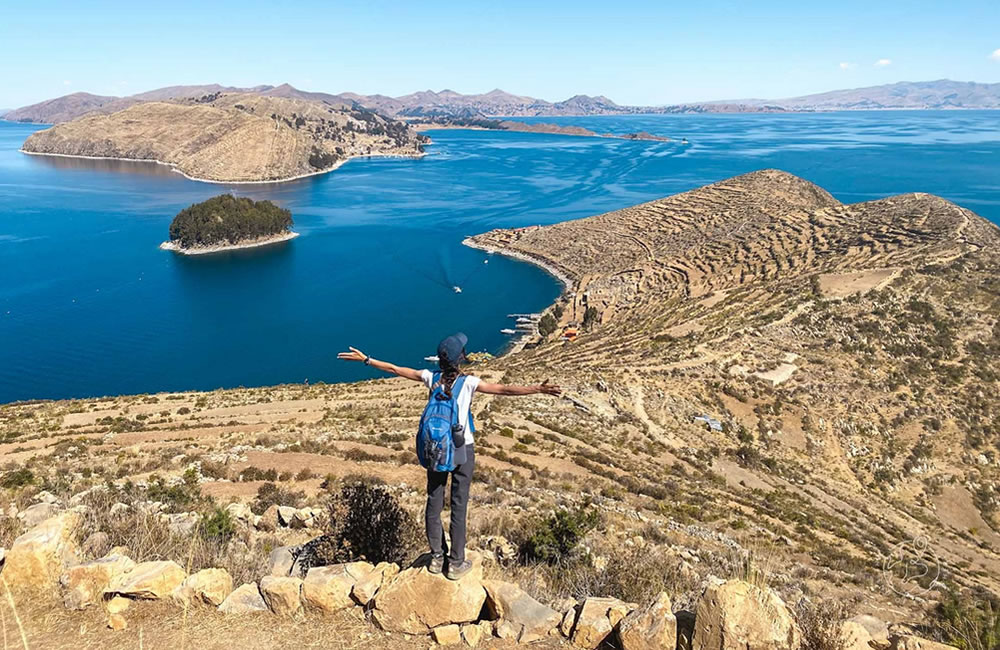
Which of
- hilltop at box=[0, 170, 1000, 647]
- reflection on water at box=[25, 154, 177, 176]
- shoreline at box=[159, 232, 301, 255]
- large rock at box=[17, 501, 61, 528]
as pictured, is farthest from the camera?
reflection on water at box=[25, 154, 177, 176]

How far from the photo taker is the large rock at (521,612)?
5633mm

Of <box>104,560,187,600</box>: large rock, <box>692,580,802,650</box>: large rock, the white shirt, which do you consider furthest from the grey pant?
<box>104,560,187,600</box>: large rock

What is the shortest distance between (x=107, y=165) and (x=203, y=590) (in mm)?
226815

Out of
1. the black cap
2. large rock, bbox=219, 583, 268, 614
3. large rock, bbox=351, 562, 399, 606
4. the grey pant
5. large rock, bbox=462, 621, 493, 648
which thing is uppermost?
the black cap

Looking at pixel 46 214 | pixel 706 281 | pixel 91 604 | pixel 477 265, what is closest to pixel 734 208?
pixel 706 281

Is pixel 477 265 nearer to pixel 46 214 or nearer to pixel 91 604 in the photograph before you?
pixel 91 604

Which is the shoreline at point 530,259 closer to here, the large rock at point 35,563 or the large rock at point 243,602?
the large rock at point 243,602

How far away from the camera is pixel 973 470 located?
25.2m

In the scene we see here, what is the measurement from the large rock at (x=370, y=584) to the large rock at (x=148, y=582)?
1968 mm

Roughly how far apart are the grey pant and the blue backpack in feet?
0.62

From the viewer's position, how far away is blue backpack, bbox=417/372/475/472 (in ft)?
→ 18.5

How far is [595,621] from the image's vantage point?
5613 mm

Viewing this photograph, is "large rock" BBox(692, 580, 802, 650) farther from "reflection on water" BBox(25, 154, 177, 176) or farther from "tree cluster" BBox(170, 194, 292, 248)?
"reflection on water" BBox(25, 154, 177, 176)

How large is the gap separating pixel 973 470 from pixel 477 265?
6605 cm
